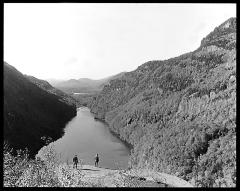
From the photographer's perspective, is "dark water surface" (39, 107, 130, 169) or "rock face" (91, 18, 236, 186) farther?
"dark water surface" (39, 107, 130, 169)

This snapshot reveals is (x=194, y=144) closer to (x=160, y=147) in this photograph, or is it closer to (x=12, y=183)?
(x=160, y=147)

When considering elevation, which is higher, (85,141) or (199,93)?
(199,93)

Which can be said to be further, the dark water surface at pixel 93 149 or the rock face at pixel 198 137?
the dark water surface at pixel 93 149

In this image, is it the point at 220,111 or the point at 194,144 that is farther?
the point at 220,111

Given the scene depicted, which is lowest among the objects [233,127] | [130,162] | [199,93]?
[130,162]

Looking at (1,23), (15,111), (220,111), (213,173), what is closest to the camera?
(1,23)

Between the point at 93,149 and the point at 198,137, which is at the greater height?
the point at 198,137

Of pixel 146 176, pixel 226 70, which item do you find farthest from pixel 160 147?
pixel 146 176

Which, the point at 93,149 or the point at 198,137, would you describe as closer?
the point at 198,137

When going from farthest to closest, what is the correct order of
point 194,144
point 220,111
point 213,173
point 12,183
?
1. point 220,111
2. point 194,144
3. point 213,173
4. point 12,183

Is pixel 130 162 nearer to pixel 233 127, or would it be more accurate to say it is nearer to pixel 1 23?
pixel 233 127
